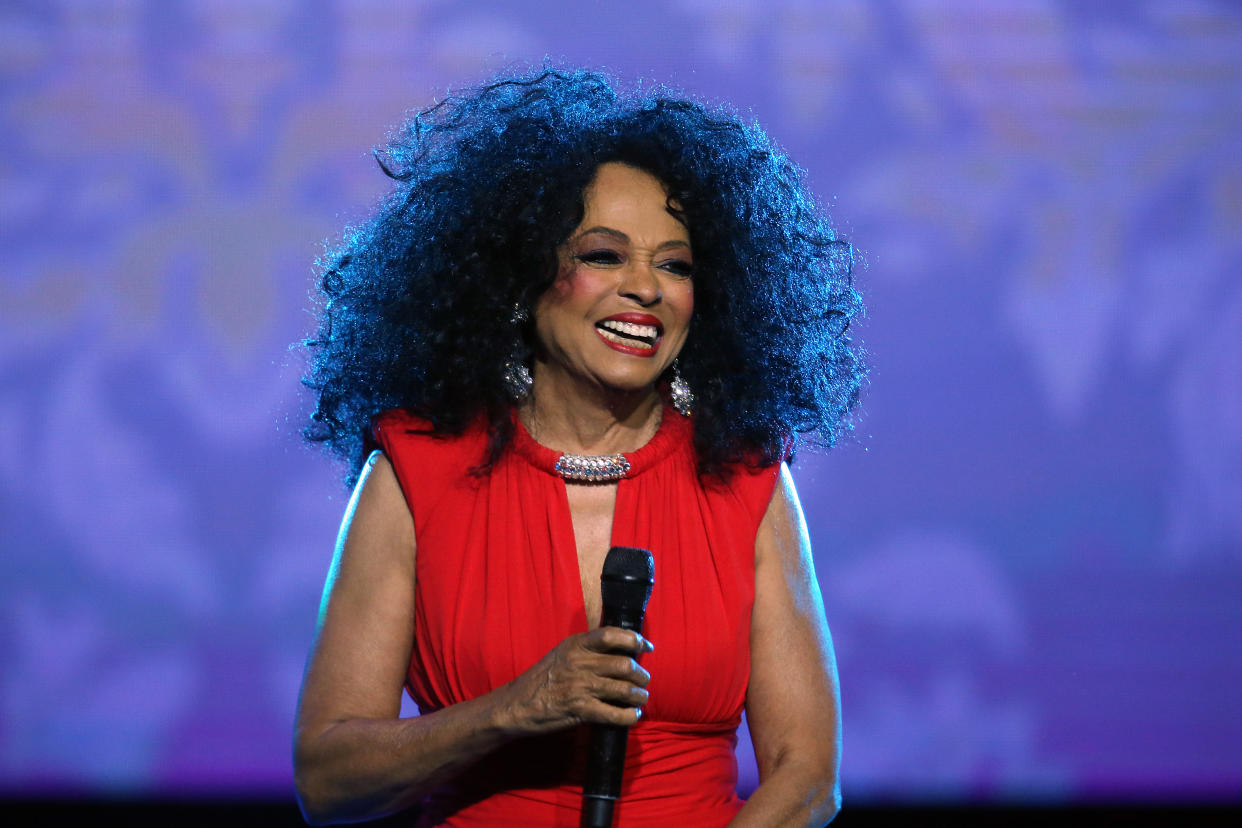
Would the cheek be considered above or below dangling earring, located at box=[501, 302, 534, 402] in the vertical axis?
above

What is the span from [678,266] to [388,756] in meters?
0.91

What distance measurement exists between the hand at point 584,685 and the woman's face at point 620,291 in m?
0.56

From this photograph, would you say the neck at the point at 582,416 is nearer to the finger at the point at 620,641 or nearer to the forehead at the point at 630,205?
the forehead at the point at 630,205

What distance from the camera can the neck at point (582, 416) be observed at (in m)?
2.18

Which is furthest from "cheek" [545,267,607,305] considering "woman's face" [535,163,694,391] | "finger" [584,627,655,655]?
"finger" [584,627,655,655]

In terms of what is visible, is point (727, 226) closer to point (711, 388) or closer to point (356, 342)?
point (711, 388)

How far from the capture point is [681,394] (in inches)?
91.0

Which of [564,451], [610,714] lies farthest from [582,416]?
[610,714]

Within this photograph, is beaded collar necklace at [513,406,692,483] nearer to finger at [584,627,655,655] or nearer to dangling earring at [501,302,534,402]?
dangling earring at [501,302,534,402]

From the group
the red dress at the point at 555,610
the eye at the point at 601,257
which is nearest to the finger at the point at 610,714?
the red dress at the point at 555,610

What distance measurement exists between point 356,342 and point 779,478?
79 cm

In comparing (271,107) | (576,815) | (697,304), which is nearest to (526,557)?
(576,815)

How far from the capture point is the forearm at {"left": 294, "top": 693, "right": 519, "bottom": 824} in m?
1.82

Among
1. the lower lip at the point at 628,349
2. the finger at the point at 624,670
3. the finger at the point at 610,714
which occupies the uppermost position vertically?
the lower lip at the point at 628,349
